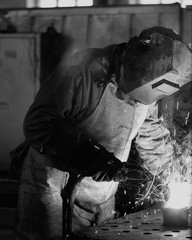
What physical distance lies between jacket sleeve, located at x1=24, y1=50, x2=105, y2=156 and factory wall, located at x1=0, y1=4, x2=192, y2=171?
250 centimetres

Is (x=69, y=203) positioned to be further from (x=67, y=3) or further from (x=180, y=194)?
(x=67, y=3)

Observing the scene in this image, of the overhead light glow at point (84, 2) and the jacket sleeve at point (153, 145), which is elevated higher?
the overhead light glow at point (84, 2)

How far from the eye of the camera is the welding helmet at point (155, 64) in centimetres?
258

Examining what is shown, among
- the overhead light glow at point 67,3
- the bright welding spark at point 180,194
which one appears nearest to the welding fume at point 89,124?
the bright welding spark at point 180,194

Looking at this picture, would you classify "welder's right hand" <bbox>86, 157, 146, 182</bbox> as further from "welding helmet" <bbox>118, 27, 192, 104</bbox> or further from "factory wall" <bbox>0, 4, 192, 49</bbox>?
"factory wall" <bbox>0, 4, 192, 49</bbox>

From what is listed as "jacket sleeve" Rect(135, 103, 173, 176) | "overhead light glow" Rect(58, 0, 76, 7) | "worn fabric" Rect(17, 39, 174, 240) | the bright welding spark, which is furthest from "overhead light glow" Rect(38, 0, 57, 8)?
the bright welding spark

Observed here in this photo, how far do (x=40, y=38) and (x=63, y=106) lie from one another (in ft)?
9.05

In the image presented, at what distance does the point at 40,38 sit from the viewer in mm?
5387

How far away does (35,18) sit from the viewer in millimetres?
5617

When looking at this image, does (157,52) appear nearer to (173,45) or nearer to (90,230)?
(173,45)

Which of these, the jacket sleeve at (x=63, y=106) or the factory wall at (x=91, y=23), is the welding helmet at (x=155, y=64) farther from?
the factory wall at (x=91, y=23)

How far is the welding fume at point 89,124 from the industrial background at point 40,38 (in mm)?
2094

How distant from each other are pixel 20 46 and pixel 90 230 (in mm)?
3410

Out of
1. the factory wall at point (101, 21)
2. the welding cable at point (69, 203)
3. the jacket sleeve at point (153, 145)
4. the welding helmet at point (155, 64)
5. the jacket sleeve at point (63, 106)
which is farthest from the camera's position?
the factory wall at point (101, 21)
